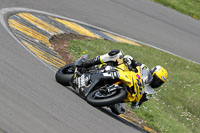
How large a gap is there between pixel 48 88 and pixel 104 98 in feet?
4.36

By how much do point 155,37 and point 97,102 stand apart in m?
10.4

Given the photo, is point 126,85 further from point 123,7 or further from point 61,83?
point 123,7

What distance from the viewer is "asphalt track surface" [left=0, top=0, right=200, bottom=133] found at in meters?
6.60

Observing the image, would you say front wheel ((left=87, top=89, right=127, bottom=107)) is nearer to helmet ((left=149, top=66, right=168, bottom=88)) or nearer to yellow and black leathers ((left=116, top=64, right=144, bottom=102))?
→ yellow and black leathers ((left=116, top=64, right=144, bottom=102))

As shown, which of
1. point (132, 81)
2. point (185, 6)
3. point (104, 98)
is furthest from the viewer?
point (185, 6)

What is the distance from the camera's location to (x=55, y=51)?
12.2 meters

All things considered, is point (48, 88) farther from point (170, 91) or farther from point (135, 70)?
point (170, 91)

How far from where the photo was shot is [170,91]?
13.4 m

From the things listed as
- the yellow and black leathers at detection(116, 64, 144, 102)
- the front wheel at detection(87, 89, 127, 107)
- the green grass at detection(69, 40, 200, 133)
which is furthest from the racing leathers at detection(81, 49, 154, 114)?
the green grass at detection(69, 40, 200, 133)

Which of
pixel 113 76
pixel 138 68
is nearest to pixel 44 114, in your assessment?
pixel 113 76

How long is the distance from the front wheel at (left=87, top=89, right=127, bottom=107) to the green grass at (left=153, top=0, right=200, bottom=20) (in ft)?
46.8

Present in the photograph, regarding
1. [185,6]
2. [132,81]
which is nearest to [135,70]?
[132,81]

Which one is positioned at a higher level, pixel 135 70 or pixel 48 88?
pixel 135 70

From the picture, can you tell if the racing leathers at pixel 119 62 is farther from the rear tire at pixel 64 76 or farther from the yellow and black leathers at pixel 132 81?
the rear tire at pixel 64 76
